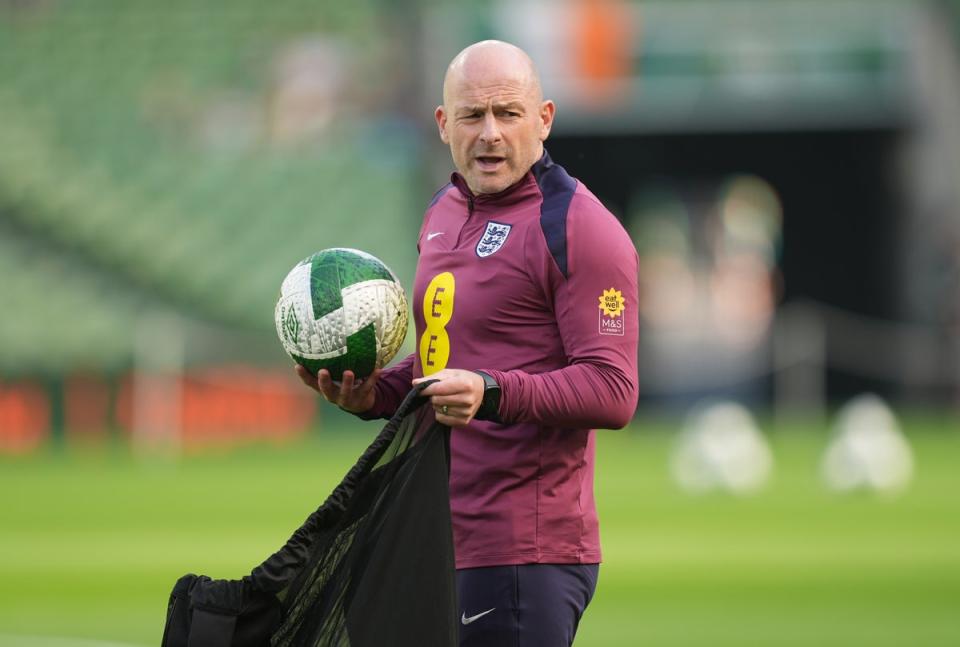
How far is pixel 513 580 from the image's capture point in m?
4.62

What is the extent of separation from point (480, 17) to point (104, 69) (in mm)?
6269

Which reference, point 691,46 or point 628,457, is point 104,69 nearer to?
point 691,46

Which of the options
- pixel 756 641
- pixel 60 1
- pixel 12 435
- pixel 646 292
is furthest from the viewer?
pixel 646 292

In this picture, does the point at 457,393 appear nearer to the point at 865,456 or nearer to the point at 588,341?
the point at 588,341

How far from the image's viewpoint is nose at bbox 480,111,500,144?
4.66 meters

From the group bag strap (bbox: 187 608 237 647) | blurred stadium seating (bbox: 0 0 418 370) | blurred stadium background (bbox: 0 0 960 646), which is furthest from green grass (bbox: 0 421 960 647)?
bag strap (bbox: 187 608 237 647)

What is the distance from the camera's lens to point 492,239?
15.5ft

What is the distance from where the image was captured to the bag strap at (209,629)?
424 cm

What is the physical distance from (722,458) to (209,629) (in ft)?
47.1

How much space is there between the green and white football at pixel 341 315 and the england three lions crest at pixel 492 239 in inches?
13.7

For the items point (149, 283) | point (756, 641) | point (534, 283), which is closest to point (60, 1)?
point (149, 283)

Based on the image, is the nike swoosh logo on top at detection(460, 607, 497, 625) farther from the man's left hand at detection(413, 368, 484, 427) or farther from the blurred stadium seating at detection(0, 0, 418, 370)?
the blurred stadium seating at detection(0, 0, 418, 370)

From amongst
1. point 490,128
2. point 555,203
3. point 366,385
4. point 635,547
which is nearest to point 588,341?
point 555,203

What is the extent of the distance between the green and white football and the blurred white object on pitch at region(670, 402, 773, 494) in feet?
44.1
